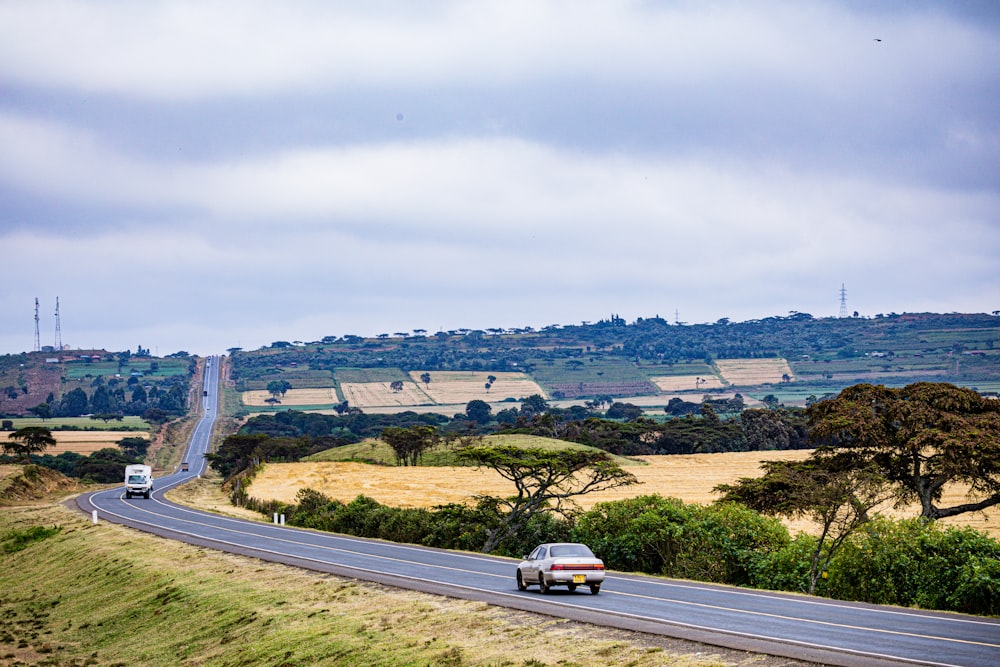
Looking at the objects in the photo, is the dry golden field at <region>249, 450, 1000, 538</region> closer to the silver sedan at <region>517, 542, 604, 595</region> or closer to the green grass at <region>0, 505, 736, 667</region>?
the green grass at <region>0, 505, 736, 667</region>

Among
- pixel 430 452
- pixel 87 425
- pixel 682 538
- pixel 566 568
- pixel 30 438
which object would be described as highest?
pixel 566 568

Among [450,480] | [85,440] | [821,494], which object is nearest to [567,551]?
[821,494]

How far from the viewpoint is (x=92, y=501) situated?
3157 inches

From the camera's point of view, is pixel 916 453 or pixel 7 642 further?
pixel 916 453

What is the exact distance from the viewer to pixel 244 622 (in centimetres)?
2986

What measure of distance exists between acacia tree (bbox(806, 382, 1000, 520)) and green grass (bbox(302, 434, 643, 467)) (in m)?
65.6

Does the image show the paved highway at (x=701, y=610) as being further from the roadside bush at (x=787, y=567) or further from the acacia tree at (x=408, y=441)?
the acacia tree at (x=408, y=441)

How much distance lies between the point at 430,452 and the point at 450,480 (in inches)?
885

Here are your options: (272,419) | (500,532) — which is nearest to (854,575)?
(500,532)

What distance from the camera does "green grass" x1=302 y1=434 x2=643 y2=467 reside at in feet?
352

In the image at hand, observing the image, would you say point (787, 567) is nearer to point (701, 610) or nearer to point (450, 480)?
point (701, 610)

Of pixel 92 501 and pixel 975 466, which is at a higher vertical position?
pixel 975 466

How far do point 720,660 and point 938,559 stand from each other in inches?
408

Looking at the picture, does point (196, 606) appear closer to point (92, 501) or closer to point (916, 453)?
point (916, 453)
